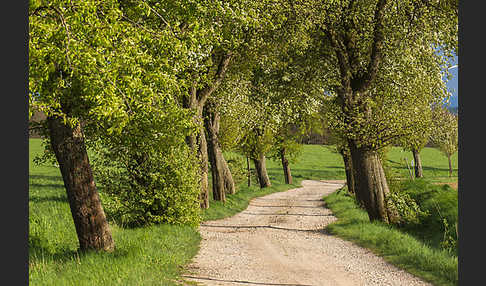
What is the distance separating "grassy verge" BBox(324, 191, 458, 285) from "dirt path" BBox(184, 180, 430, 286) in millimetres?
384

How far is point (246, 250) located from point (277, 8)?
8.80 metres

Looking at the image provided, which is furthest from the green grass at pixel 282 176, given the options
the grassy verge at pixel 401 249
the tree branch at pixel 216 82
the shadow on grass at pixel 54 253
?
the shadow on grass at pixel 54 253

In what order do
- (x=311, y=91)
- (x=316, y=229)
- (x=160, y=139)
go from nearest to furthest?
1. (x=160, y=139)
2. (x=316, y=229)
3. (x=311, y=91)

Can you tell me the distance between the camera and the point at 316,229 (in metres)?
17.9

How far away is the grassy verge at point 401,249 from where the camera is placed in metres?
10.3

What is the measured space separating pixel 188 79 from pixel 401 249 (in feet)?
29.7

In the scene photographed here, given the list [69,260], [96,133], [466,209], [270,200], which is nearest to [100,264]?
[69,260]

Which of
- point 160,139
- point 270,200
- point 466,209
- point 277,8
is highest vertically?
point 277,8

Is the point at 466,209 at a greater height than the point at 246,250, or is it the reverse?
the point at 466,209

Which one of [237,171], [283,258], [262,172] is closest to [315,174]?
[262,172]

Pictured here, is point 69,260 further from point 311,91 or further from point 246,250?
point 311,91

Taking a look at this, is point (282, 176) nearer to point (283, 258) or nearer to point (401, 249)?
point (401, 249)

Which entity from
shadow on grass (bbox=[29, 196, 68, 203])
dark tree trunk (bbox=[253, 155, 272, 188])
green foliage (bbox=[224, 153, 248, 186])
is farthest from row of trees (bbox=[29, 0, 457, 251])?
dark tree trunk (bbox=[253, 155, 272, 188])

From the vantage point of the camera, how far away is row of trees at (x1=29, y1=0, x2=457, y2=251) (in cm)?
819
